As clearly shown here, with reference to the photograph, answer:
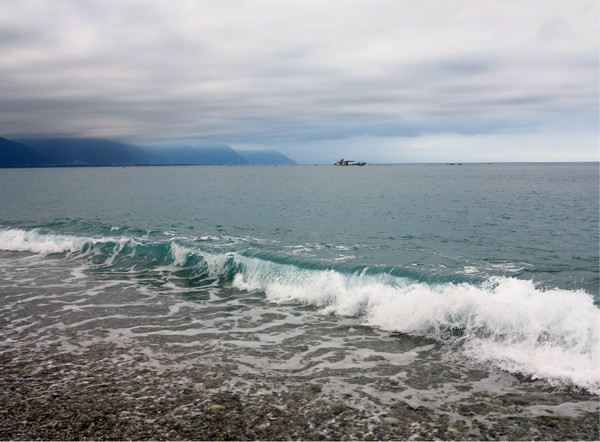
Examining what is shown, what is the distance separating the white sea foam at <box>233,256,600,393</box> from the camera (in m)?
10.2

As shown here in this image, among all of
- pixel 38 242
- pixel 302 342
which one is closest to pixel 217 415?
pixel 302 342

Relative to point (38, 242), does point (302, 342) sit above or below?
below

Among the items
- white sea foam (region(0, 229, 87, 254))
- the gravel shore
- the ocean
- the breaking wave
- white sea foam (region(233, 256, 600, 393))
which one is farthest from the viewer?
white sea foam (region(0, 229, 87, 254))

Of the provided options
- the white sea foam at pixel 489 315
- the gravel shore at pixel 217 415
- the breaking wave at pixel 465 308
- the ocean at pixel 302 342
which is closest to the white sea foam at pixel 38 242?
the ocean at pixel 302 342

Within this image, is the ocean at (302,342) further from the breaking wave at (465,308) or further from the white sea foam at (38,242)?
the white sea foam at (38,242)

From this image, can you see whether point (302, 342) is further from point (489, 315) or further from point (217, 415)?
point (489, 315)

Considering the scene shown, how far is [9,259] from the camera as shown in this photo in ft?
80.6

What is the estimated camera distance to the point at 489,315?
12.6 meters

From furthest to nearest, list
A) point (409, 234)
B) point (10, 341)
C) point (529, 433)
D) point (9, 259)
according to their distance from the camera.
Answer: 1. point (409, 234)
2. point (9, 259)
3. point (10, 341)
4. point (529, 433)

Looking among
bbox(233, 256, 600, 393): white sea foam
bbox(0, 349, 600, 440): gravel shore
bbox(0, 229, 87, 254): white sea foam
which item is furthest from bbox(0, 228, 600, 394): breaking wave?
bbox(0, 229, 87, 254): white sea foam

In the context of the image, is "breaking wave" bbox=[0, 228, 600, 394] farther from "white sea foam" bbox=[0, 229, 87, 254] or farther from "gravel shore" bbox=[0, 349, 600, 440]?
"white sea foam" bbox=[0, 229, 87, 254]

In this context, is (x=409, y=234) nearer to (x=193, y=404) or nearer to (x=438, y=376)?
(x=438, y=376)

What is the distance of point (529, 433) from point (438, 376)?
8.34 feet

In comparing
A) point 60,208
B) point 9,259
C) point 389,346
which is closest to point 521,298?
point 389,346
